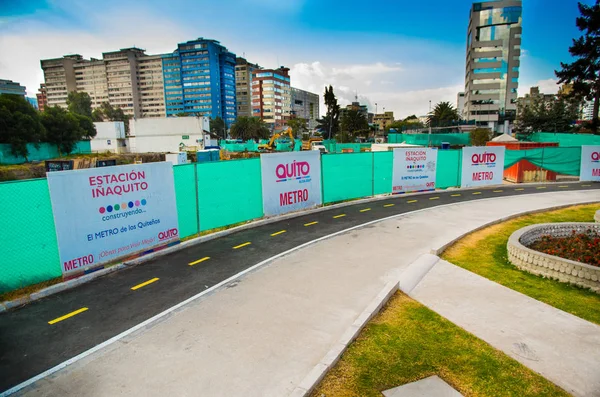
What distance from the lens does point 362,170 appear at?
18375 mm

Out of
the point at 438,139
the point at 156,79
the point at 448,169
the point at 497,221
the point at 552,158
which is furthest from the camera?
the point at 156,79

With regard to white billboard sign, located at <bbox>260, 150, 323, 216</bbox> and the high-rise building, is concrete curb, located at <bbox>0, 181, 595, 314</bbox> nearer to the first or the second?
white billboard sign, located at <bbox>260, 150, 323, 216</bbox>

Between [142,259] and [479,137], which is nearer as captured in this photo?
[142,259]

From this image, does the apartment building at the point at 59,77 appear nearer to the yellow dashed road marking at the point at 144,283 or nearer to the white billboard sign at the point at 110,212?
the white billboard sign at the point at 110,212

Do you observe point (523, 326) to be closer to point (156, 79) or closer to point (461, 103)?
point (461, 103)

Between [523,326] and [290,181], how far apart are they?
10354 millimetres

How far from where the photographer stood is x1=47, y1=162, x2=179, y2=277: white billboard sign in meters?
8.26

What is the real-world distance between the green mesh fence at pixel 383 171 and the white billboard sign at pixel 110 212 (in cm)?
1168

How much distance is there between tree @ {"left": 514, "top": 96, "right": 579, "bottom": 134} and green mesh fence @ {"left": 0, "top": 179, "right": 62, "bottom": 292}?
64384 millimetres

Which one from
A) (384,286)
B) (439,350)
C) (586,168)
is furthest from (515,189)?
(439,350)

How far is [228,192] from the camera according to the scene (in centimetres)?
1253

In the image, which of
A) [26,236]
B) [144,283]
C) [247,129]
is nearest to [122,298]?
[144,283]

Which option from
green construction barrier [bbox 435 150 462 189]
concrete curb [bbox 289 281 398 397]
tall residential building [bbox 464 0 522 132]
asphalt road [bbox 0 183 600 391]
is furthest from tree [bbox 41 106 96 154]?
tall residential building [bbox 464 0 522 132]

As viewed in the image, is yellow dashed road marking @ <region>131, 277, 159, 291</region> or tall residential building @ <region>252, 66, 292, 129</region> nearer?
yellow dashed road marking @ <region>131, 277, 159, 291</region>
